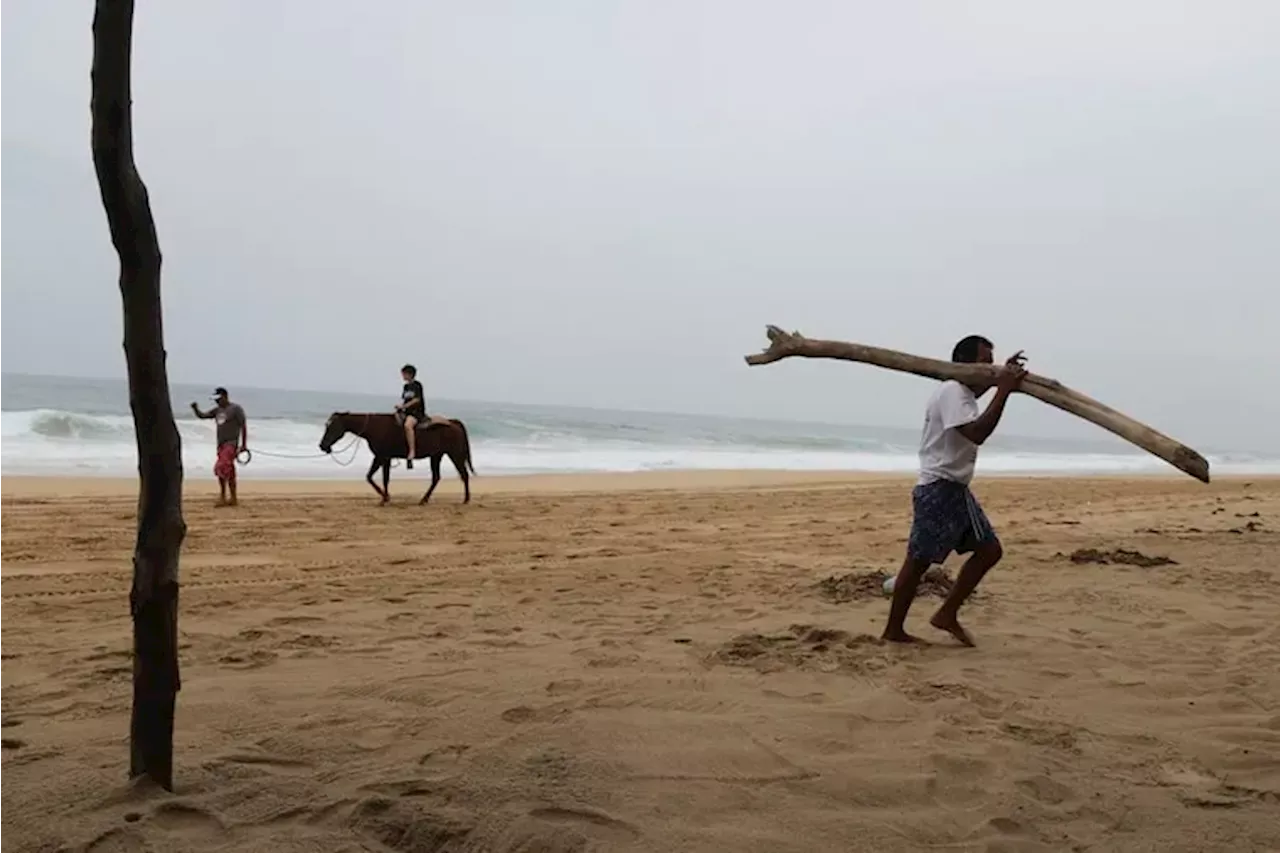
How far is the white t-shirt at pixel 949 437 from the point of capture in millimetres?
5266

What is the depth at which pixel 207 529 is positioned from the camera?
10.5 meters

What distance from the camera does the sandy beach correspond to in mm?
3119

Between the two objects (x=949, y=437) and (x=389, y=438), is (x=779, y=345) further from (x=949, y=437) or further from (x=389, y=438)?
(x=389, y=438)

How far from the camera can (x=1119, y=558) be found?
8758 mm

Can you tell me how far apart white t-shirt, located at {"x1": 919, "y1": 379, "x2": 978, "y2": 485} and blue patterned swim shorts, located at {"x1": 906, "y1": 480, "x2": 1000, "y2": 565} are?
71 millimetres

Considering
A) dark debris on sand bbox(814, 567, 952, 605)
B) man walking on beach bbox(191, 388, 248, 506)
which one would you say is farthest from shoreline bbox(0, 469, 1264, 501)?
Result: dark debris on sand bbox(814, 567, 952, 605)

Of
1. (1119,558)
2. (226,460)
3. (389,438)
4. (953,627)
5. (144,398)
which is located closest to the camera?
(144,398)

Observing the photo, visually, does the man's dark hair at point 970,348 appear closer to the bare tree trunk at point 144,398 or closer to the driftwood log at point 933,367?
the driftwood log at point 933,367

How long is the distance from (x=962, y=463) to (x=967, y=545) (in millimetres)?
472

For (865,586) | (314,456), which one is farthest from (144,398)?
(314,456)

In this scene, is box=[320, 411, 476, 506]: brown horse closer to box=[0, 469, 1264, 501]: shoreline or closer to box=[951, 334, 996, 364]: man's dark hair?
box=[0, 469, 1264, 501]: shoreline

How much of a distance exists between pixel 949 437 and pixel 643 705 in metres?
2.32

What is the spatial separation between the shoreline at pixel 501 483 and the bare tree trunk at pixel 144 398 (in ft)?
39.2

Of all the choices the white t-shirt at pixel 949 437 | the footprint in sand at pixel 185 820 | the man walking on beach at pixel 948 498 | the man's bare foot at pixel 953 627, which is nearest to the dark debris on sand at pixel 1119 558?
the man's bare foot at pixel 953 627
